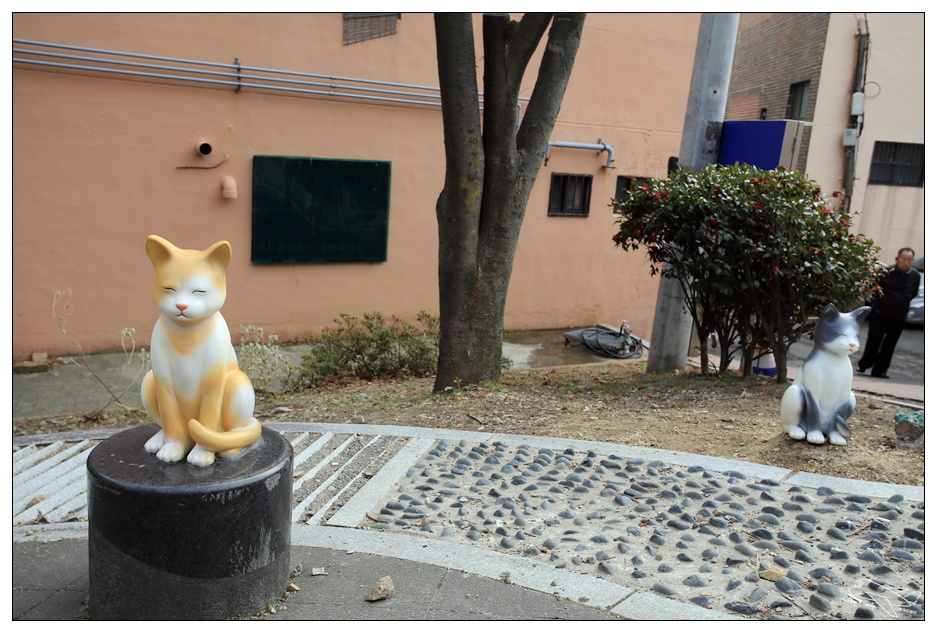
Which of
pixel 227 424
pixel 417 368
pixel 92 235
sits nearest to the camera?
pixel 227 424

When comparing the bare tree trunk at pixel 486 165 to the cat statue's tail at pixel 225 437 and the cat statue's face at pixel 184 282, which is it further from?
the cat statue's face at pixel 184 282

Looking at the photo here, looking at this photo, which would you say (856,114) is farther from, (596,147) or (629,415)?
(629,415)

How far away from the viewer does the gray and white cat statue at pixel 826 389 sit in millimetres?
5152

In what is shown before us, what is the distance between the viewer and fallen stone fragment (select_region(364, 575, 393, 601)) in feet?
12.0

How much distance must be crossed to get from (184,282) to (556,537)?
235 centimetres

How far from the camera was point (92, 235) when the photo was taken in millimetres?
9750

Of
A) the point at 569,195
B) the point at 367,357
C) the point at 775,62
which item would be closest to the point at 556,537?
the point at 367,357

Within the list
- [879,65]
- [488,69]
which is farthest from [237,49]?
[879,65]

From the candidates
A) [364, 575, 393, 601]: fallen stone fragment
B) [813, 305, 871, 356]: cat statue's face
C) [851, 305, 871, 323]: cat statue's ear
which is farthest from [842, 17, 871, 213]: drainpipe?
[364, 575, 393, 601]: fallen stone fragment

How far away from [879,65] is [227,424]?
59.5 ft

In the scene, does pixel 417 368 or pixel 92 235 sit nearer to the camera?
pixel 417 368

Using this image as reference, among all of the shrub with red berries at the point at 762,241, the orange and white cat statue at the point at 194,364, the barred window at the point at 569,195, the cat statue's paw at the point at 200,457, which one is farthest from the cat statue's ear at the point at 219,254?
the barred window at the point at 569,195

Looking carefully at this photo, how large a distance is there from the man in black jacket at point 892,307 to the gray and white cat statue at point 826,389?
17.8 ft

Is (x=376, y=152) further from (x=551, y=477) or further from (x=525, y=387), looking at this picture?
(x=551, y=477)
